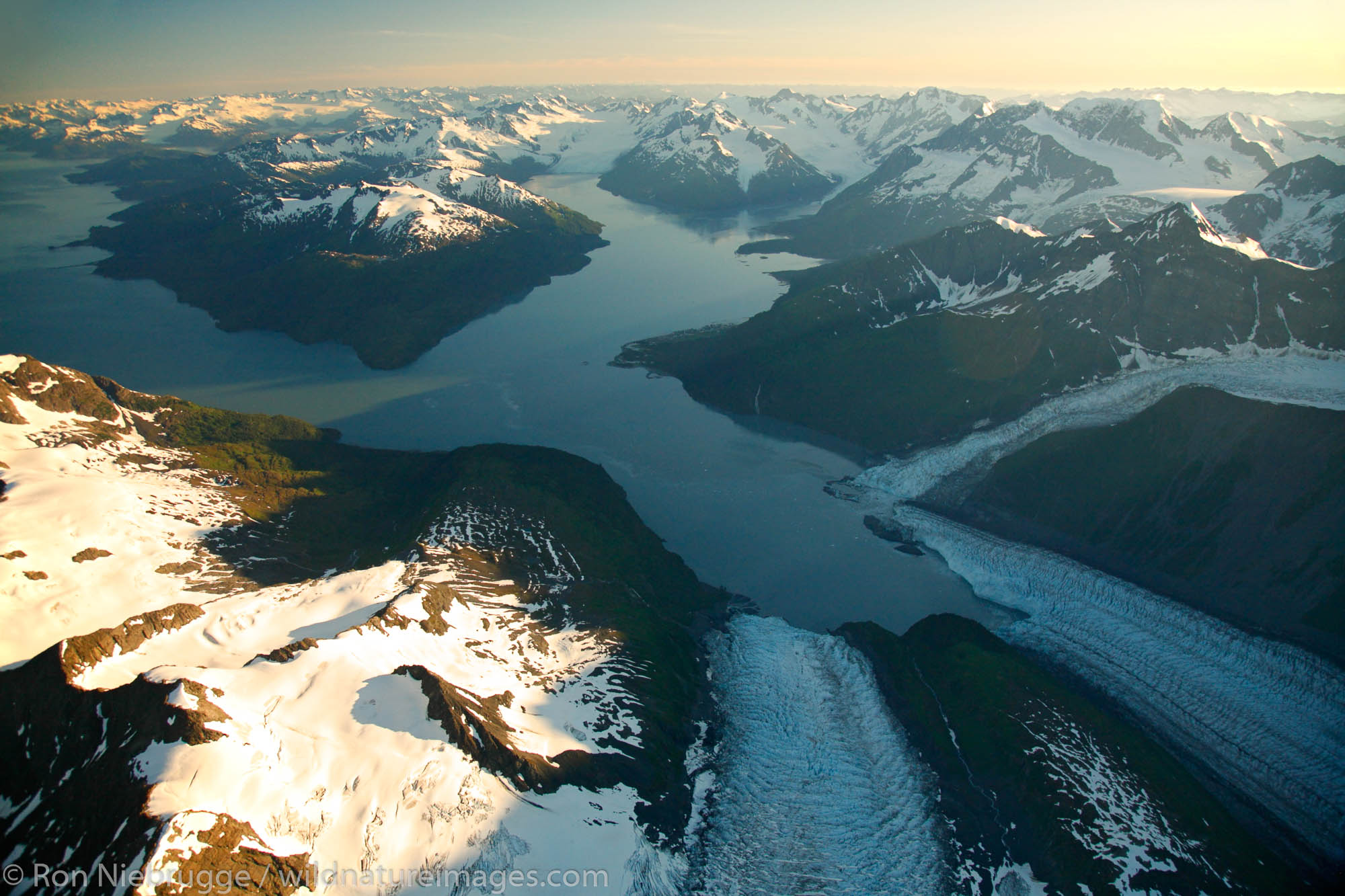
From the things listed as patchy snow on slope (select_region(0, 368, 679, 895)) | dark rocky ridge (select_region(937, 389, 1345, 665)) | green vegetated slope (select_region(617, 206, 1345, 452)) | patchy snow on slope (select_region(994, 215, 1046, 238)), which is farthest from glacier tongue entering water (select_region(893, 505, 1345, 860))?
patchy snow on slope (select_region(994, 215, 1046, 238))

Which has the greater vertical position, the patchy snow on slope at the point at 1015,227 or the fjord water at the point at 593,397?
the patchy snow on slope at the point at 1015,227

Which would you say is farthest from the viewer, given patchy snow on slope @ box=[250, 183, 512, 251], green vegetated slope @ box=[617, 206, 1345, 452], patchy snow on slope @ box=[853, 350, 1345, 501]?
patchy snow on slope @ box=[250, 183, 512, 251]

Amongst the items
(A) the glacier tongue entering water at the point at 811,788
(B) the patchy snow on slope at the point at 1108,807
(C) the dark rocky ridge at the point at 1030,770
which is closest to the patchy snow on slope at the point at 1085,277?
(C) the dark rocky ridge at the point at 1030,770

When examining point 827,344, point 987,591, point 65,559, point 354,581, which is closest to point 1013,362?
point 827,344

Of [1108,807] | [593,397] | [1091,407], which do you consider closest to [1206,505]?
[1091,407]

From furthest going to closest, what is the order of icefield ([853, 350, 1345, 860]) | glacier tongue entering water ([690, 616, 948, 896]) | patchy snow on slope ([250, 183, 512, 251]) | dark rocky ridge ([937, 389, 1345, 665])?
patchy snow on slope ([250, 183, 512, 251])
dark rocky ridge ([937, 389, 1345, 665])
icefield ([853, 350, 1345, 860])
glacier tongue entering water ([690, 616, 948, 896])

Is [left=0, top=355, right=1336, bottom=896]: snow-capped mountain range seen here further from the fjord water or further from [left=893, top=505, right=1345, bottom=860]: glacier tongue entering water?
the fjord water

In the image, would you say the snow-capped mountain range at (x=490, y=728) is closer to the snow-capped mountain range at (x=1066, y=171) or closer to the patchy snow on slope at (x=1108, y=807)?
the patchy snow on slope at (x=1108, y=807)
